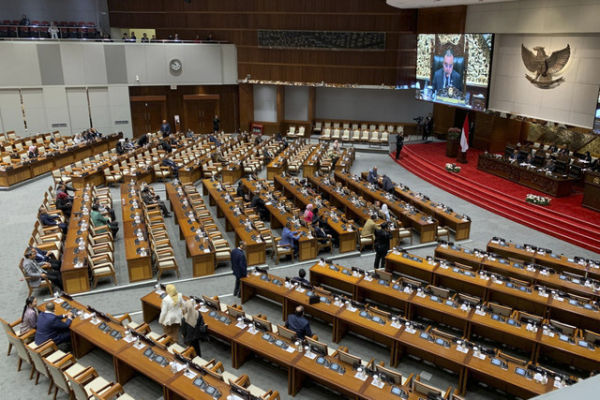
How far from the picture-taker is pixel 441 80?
2195 centimetres

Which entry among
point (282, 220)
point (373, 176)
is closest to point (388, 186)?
point (373, 176)

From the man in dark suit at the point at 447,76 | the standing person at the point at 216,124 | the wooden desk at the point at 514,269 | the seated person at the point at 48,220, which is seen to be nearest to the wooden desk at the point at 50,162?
the seated person at the point at 48,220

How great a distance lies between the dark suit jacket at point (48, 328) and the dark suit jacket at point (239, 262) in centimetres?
327

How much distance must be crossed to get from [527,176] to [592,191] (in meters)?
2.60

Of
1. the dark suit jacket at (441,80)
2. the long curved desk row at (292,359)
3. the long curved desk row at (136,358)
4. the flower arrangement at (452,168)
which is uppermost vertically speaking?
the dark suit jacket at (441,80)

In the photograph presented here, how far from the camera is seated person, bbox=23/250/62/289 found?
9445 mm

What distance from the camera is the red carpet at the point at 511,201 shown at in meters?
13.6

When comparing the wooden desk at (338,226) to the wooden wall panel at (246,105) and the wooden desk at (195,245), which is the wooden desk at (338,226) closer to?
the wooden desk at (195,245)

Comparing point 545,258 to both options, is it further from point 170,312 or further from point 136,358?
point 136,358

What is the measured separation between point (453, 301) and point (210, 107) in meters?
23.2

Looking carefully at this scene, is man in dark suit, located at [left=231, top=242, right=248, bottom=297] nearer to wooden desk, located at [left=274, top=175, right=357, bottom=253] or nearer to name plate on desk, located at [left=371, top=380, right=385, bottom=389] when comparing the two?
wooden desk, located at [left=274, top=175, right=357, bottom=253]

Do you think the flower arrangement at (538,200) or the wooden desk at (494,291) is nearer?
the wooden desk at (494,291)

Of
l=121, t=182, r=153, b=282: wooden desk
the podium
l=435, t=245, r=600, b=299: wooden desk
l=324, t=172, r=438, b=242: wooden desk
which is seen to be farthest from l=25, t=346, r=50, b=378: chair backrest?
the podium

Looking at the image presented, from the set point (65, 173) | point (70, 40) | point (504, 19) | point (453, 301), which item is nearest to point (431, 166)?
point (504, 19)
